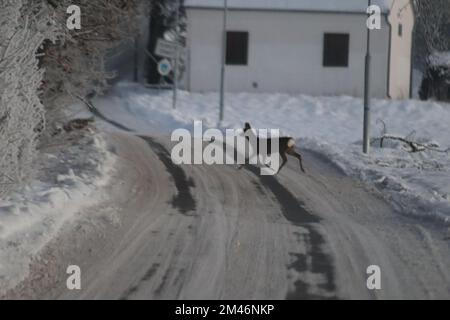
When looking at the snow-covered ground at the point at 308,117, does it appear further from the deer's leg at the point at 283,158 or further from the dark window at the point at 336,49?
the deer's leg at the point at 283,158

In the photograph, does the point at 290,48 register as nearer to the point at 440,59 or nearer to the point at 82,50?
the point at 440,59

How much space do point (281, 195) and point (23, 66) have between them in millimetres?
4586


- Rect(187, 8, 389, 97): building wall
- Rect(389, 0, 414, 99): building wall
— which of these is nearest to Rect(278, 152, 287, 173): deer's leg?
Rect(187, 8, 389, 97): building wall

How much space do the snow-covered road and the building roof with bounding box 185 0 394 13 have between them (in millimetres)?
22189

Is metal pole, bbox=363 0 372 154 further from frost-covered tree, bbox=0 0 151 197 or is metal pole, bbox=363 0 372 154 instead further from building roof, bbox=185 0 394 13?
building roof, bbox=185 0 394 13

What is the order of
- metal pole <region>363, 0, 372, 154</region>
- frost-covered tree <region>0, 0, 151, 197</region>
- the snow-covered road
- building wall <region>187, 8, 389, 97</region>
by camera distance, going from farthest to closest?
1. building wall <region>187, 8, 389, 97</region>
2. metal pole <region>363, 0, 372, 154</region>
3. frost-covered tree <region>0, 0, 151, 197</region>
4. the snow-covered road

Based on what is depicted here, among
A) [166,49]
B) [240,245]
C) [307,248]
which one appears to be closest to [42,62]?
[240,245]

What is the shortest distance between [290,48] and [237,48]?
7.56 ft

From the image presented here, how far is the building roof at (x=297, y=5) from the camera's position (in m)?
33.9

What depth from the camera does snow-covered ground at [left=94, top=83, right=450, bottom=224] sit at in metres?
17.8

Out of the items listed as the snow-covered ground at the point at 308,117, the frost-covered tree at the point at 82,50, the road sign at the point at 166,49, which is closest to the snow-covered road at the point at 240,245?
the frost-covered tree at the point at 82,50

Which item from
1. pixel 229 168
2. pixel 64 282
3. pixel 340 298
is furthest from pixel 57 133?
pixel 340 298

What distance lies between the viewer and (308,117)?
3103cm

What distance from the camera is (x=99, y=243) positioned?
8.40 metres
